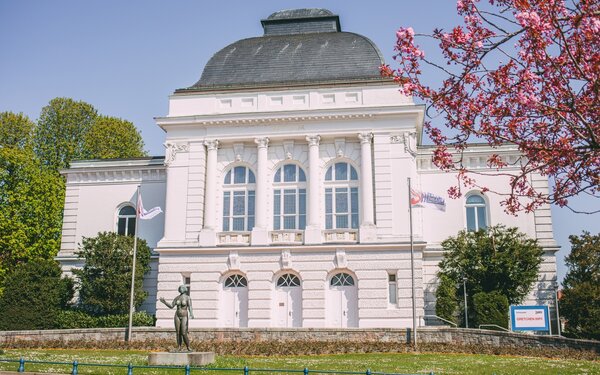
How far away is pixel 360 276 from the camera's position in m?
35.5

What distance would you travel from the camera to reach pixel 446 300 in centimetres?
3550

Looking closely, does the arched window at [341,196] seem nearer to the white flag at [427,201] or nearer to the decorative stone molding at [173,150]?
the white flag at [427,201]

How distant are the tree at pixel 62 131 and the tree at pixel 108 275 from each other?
1426cm

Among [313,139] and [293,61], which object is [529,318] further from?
[293,61]

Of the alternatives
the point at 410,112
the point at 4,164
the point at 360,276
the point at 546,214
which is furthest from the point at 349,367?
the point at 4,164

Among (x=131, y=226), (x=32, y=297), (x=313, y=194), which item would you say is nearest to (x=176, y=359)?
(x=313, y=194)

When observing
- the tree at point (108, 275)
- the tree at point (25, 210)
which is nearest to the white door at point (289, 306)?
the tree at point (108, 275)

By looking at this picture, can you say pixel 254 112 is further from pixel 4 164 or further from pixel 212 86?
pixel 4 164

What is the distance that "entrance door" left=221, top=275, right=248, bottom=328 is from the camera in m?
36.6

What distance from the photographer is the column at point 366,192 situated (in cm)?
3594

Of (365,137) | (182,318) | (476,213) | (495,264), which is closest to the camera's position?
(182,318)

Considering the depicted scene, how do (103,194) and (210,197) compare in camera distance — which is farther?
(103,194)

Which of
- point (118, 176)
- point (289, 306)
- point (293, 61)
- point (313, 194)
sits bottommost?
point (289, 306)

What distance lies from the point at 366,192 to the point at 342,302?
6172 millimetres
